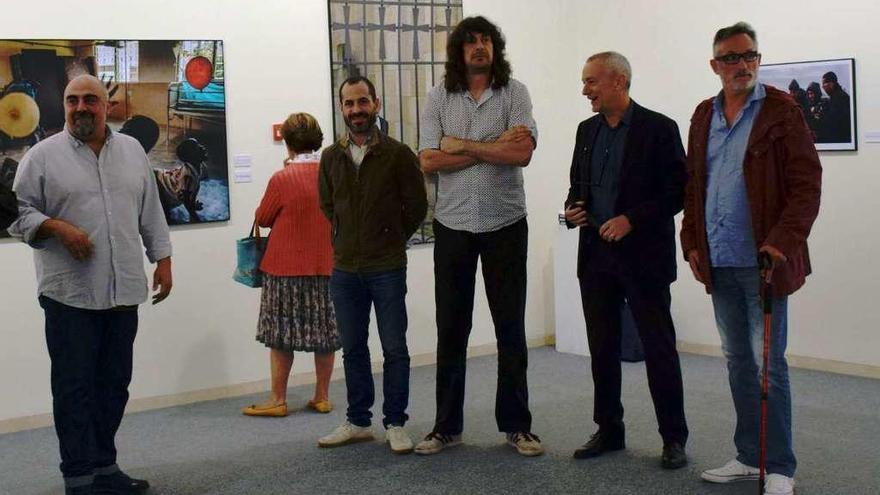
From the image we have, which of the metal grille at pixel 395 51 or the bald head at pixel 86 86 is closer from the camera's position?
the bald head at pixel 86 86

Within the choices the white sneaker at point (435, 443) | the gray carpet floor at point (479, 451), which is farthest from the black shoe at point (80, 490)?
the white sneaker at point (435, 443)

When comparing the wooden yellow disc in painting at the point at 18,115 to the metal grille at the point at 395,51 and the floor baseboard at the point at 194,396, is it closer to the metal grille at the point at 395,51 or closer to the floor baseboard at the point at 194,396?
the floor baseboard at the point at 194,396

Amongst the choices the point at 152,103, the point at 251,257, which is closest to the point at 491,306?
the point at 251,257

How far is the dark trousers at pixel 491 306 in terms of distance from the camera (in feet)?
14.7

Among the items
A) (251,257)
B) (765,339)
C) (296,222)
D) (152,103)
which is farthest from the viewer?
(152,103)

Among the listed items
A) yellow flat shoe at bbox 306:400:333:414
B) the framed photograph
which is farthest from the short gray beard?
the framed photograph

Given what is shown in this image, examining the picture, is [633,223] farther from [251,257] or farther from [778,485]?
[251,257]

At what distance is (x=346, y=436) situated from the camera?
4809mm

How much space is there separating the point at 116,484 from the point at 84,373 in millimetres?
496

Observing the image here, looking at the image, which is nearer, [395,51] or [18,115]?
[18,115]

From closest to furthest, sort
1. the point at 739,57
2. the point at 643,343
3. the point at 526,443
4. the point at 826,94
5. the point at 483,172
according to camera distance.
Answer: the point at 739,57, the point at 643,343, the point at 483,172, the point at 526,443, the point at 826,94

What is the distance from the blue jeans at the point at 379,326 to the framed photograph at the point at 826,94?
2.65 meters

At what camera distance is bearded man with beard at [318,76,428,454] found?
459cm

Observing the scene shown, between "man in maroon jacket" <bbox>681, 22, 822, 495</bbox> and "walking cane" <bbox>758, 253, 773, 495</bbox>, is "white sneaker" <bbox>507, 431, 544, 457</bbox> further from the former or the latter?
"walking cane" <bbox>758, 253, 773, 495</bbox>
